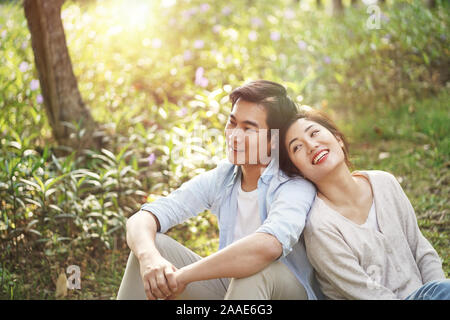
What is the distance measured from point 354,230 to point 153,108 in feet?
8.81

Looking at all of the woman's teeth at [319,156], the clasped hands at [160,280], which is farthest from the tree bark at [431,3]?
the clasped hands at [160,280]

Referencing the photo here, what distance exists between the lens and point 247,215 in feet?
6.86

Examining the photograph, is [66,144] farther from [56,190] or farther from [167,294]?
[167,294]

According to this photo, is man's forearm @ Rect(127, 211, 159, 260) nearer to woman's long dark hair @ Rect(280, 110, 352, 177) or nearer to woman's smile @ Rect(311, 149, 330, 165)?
woman's long dark hair @ Rect(280, 110, 352, 177)

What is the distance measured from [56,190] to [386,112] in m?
2.91

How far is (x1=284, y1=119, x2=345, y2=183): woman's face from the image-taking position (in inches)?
74.4

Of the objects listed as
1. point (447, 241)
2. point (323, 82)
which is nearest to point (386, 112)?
point (323, 82)

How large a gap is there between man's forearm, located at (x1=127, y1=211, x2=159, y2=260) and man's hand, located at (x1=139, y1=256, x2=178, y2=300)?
50 mm

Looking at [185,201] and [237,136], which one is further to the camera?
[185,201]

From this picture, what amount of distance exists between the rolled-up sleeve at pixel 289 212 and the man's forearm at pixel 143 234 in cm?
43

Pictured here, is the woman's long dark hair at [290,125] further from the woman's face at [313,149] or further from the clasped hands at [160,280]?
the clasped hands at [160,280]

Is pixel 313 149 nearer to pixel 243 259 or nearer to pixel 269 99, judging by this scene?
pixel 269 99
